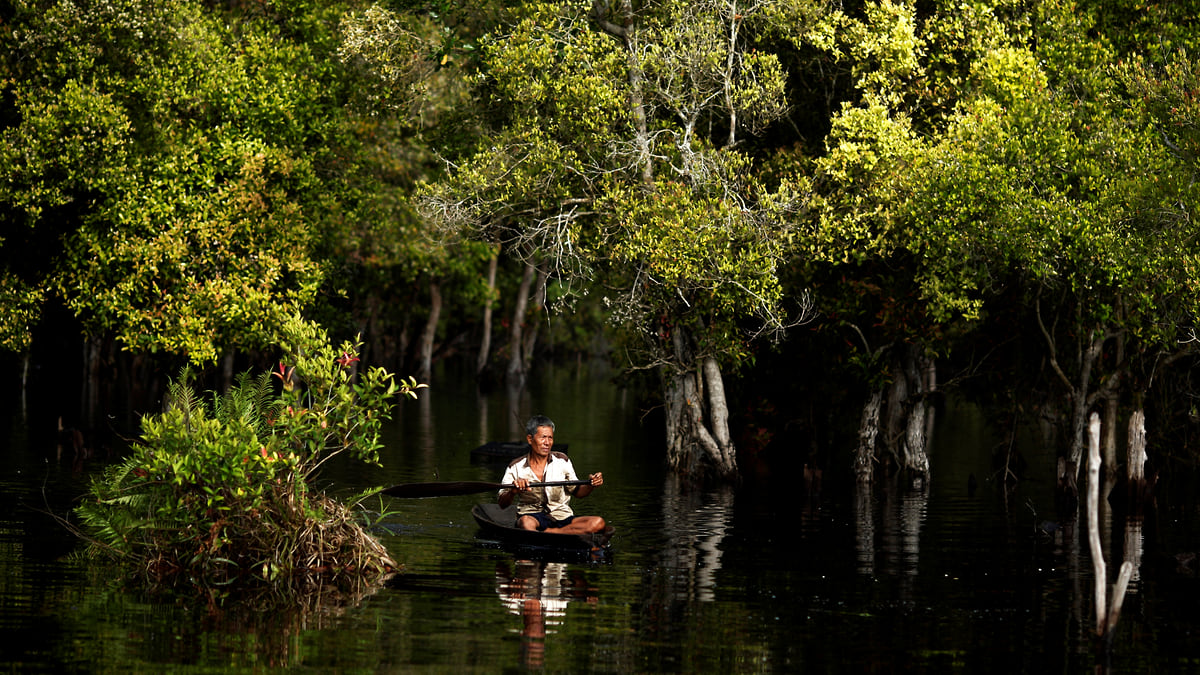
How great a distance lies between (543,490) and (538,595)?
380 cm

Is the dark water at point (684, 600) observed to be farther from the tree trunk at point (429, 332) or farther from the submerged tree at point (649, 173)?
the tree trunk at point (429, 332)

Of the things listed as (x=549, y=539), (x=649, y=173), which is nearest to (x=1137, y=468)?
(x=649, y=173)

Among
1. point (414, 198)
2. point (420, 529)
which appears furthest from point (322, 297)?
point (420, 529)

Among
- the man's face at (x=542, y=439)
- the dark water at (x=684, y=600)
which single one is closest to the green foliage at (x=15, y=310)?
the dark water at (x=684, y=600)

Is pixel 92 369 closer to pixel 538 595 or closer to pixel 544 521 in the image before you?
pixel 544 521

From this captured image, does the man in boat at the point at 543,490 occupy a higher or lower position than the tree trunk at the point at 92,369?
lower

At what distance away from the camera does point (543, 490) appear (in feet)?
73.8

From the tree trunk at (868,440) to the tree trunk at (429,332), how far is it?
130ft

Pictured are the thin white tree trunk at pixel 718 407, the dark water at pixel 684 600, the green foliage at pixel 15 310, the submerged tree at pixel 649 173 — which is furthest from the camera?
the green foliage at pixel 15 310

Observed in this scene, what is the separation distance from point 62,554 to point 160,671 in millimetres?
7527

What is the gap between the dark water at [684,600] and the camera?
49.9 ft

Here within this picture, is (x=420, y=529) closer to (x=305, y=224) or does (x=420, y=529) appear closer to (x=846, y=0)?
(x=846, y=0)

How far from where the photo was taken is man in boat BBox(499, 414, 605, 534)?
21906 millimetres

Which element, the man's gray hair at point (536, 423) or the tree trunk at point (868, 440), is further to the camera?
the tree trunk at point (868, 440)
